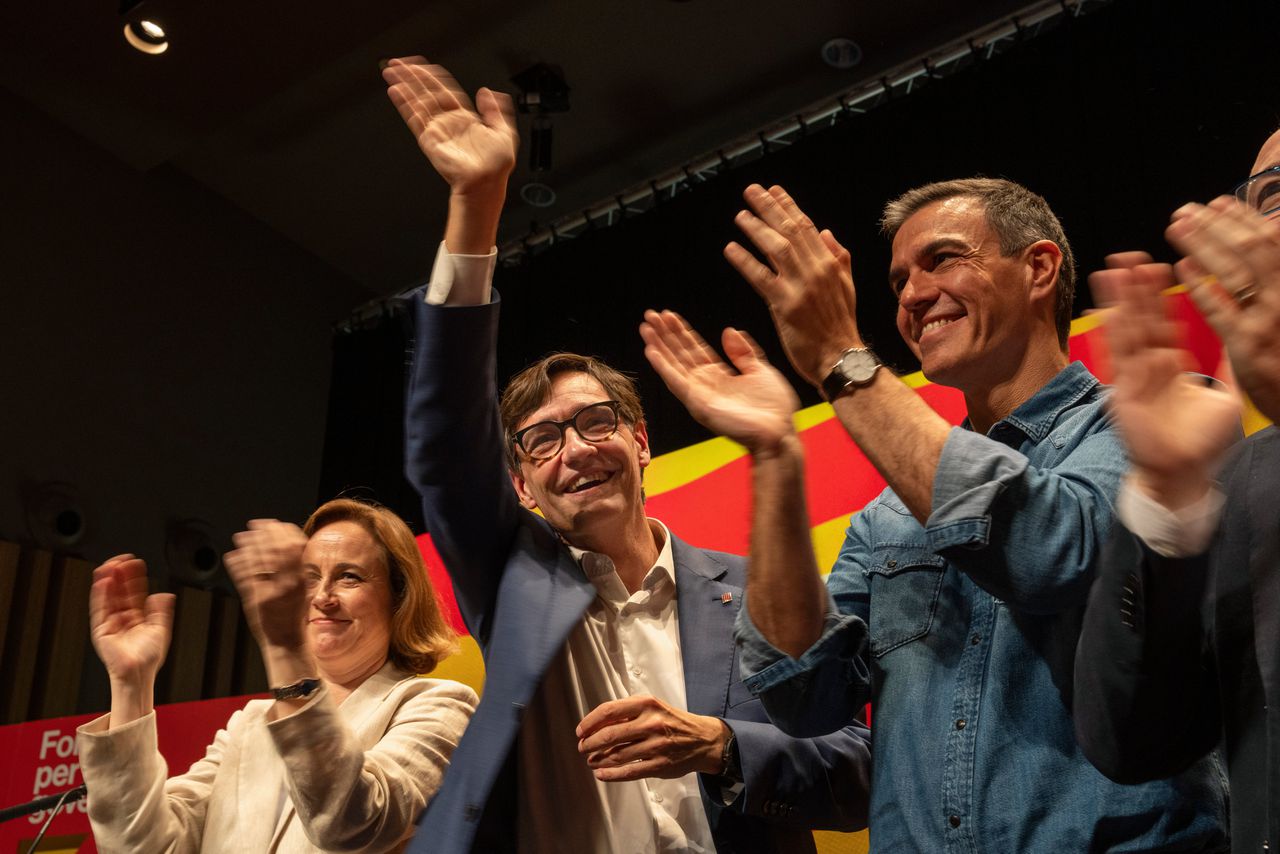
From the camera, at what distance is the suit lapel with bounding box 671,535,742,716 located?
1.93 m

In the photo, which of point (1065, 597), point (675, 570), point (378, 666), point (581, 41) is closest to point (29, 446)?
point (581, 41)

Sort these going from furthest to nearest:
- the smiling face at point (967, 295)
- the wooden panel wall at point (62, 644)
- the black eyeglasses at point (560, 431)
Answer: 1. the wooden panel wall at point (62, 644)
2. the black eyeglasses at point (560, 431)
3. the smiling face at point (967, 295)

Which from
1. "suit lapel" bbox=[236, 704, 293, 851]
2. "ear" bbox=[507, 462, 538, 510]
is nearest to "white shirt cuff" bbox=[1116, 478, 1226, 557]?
"ear" bbox=[507, 462, 538, 510]

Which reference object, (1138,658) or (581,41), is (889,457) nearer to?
(1138,658)

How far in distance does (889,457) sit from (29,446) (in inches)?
200

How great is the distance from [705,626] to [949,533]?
2.50 feet

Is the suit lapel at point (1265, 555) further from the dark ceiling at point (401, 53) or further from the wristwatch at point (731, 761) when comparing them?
the dark ceiling at point (401, 53)

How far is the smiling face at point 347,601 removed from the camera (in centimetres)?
245

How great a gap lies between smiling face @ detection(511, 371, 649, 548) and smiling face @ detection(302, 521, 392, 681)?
50cm

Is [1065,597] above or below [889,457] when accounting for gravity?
below

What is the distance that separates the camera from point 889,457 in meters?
1.45

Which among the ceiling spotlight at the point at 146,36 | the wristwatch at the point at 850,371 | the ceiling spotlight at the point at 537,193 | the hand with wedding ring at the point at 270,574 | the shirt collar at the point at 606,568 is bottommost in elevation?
the hand with wedding ring at the point at 270,574

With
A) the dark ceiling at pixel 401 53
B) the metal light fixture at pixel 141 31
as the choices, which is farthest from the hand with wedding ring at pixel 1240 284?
A: the metal light fixture at pixel 141 31

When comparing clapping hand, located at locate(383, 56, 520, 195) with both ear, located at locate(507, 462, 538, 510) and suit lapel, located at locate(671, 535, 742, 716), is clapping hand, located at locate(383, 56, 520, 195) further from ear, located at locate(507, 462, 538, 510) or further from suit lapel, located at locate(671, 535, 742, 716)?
suit lapel, located at locate(671, 535, 742, 716)
